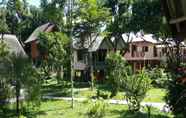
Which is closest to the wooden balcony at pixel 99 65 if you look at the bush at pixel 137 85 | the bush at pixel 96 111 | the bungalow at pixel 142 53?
the bungalow at pixel 142 53

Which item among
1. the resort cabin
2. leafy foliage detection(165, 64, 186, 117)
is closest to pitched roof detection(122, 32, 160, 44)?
the resort cabin

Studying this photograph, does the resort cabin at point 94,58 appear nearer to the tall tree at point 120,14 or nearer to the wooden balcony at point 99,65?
the wooden balcony at point 99,65

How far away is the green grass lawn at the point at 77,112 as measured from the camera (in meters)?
20.6

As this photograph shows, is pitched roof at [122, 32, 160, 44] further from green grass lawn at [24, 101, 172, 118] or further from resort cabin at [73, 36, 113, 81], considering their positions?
green grass lawn at [24, 101, 172, 118]

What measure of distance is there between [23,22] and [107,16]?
33513 mm

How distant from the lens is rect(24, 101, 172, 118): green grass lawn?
67.6 ft

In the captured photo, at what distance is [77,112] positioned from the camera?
22.3 metres

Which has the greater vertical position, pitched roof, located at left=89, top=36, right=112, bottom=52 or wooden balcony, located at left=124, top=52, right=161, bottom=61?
pitched roof, located at left=89, top=36, right=112, bottom=52

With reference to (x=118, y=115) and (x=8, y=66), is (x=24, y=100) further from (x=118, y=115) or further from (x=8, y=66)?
(x=118, y=115)

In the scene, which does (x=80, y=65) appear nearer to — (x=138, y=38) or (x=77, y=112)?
(x=138, y=38)

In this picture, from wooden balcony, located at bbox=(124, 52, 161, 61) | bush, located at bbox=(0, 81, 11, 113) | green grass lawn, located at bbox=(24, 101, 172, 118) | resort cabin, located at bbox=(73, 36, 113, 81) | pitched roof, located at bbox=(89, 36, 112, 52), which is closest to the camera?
bush, located at bbox=(0, 81, 11, 113)

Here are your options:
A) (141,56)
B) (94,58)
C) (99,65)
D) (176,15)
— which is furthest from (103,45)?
(176,15)

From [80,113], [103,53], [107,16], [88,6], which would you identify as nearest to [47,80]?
[103,53]

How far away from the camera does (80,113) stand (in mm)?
21906
